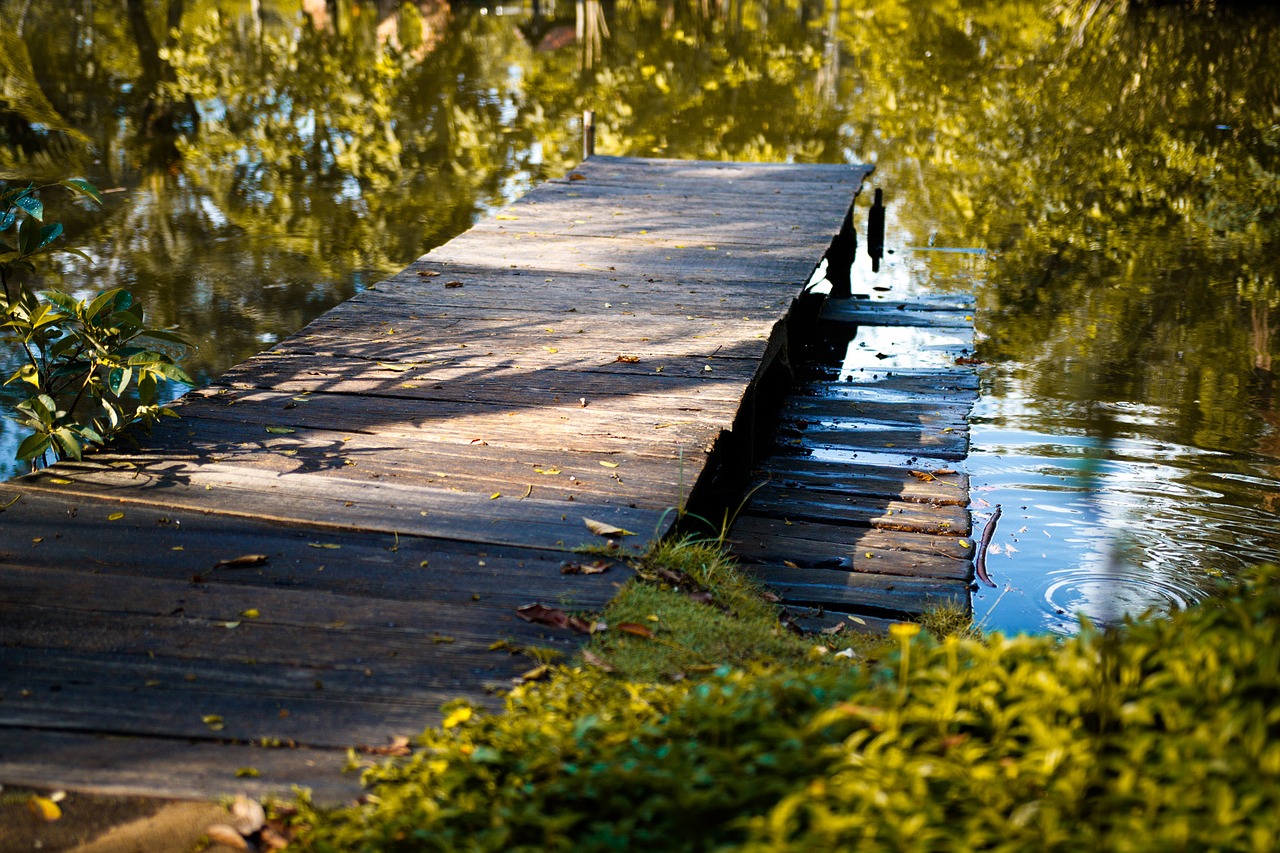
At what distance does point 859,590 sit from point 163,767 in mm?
3206

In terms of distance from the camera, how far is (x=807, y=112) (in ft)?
63.1

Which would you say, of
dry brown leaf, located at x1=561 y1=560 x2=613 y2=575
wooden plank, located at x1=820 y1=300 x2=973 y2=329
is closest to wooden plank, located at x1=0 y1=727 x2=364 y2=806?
dry brown leaf, located at x1=561 y1=560 x2=613 y2=575

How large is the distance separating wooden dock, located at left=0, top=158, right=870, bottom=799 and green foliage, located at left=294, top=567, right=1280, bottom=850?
18.5 inches

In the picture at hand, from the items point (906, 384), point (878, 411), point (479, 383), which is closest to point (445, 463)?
point (479, 383)

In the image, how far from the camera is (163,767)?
2.75m

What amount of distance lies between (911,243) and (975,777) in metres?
11.6

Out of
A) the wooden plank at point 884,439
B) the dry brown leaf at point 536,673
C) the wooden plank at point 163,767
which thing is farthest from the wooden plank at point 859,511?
the wooden plank at point 163,767

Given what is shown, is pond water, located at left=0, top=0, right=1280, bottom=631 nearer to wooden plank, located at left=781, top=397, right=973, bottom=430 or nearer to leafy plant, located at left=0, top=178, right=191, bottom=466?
wooden plank, located at left=781, top=397, right=973, bottom=430

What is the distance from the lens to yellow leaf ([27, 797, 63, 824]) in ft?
8.45

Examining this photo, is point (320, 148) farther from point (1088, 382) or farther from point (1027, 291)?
point (1088, 382)

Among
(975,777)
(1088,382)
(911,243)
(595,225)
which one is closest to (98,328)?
(975,777)

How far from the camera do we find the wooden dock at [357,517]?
2.95 meters

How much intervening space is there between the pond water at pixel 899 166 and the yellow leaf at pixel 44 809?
4476 mm

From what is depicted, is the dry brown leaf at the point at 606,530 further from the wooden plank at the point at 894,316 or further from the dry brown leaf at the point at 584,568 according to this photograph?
the wooden plank at the point at 894,316
